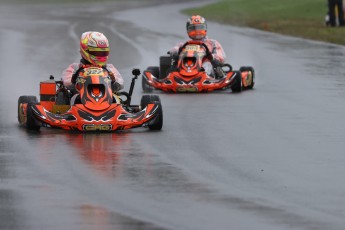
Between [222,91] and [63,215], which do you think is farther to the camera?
[222,91]

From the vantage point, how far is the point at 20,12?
207ft

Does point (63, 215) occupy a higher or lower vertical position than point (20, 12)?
lower

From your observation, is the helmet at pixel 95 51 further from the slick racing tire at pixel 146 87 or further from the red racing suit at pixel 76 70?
the slick racing tire at pixel 146 87

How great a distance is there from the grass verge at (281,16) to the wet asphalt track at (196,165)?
16895 millimetres

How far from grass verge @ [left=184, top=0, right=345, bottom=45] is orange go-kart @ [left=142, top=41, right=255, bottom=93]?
50.9 feet

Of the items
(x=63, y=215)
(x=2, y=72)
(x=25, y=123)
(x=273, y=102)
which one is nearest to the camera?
(x=63, y=215)

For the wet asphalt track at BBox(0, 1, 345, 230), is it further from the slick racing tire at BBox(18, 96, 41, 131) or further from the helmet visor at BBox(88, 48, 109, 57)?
the helmet visor at BBox(88, 48, 109, 57)

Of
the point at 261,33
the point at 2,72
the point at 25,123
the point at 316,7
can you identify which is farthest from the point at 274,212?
the point at 316,7

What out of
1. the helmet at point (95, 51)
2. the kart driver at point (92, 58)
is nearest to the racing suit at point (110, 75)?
the kart driver at point (92, 58)

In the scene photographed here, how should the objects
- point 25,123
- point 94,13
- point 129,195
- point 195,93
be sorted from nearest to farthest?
1. point 129,195
2. point 25,123
3. point 195,93
4. point 94,13

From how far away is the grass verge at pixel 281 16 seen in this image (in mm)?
43078

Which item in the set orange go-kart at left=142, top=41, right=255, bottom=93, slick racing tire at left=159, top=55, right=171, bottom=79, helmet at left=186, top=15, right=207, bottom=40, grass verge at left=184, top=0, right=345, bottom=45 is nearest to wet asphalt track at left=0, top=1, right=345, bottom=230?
orange go-kart at left=142, top=41, right=255, bottom=93

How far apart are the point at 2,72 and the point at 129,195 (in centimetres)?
1556

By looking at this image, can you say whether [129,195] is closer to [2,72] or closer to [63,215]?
[63,215]
